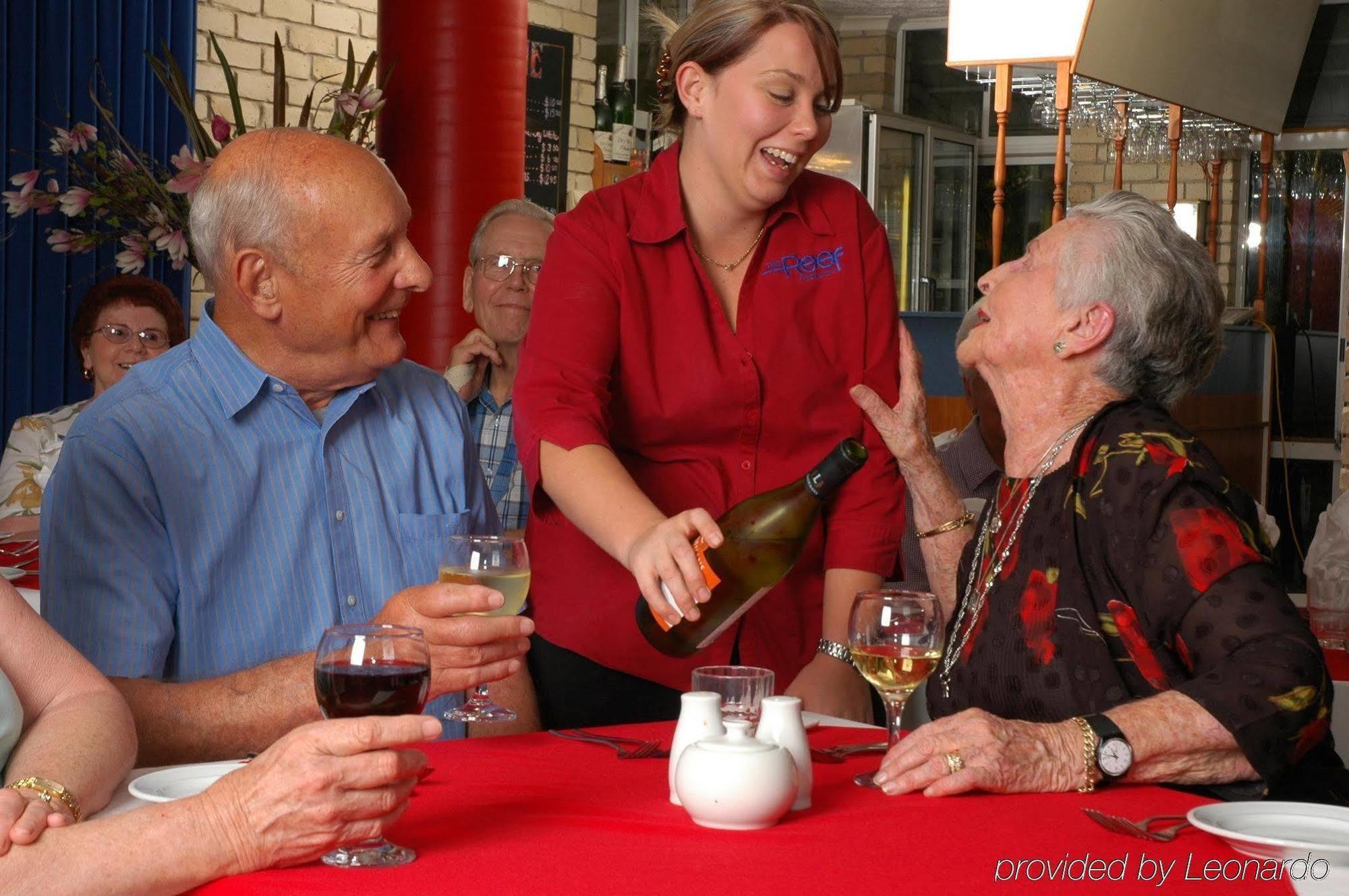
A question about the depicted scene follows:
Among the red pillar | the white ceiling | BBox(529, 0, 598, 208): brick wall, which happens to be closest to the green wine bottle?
the red pillar

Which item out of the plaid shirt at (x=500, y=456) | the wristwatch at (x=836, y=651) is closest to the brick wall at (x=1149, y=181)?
the plaid shirt at (x=500, y=456)

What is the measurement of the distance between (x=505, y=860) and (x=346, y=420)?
1068 millimetres

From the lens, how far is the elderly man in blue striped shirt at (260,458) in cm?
188

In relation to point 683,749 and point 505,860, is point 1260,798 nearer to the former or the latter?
point 683,749

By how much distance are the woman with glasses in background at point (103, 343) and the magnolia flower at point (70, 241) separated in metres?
0.34

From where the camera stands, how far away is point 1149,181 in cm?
966

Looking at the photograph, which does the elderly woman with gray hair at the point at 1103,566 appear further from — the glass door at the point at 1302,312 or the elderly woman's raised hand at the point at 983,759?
A: the glass door at the point at 1302,312

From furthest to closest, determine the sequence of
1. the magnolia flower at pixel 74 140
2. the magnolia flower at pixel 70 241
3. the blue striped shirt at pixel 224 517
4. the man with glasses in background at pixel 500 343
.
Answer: the magnolia flower at pixel 70 241, the magnolia flower at pixel 74 140, the man with glasses in background at pixel 500 343, the blue striped shirt at pixel 224 517

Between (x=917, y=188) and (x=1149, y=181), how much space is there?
5.81 feet

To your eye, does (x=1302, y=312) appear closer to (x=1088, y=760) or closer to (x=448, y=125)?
(x=448, y=125)

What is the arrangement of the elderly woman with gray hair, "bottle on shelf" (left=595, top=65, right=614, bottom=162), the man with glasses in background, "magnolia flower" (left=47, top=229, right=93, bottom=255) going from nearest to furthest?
the elderly woman with gray hair
the man with glasses in background
"magnolia flower" (left=47, top=229, right=93, bottom=255)
"bottle on shelf" (left=595, top=65, right=614, bottom=162)

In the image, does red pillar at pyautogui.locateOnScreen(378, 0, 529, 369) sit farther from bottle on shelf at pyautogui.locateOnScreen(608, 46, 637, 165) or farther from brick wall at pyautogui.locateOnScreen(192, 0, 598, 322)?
bottle on shelf at pyautogui.locateOnScreen(608, 46, 637, 165)

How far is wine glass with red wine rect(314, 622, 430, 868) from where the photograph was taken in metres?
1.23

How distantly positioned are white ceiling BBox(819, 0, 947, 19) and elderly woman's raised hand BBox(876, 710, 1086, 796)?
935cm
